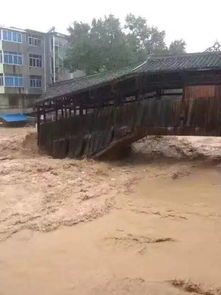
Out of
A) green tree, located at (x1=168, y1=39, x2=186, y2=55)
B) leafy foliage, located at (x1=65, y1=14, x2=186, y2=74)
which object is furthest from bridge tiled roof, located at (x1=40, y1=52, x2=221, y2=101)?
green tree, located at (x1=168, y1=39, x2=186, y2=55)

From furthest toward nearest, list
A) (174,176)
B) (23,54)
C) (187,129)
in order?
(23,54) → (187,129) → (174,176)

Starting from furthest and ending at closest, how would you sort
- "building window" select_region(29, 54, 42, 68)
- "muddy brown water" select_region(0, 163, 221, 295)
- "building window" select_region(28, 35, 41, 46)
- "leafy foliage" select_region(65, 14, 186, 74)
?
"building window" select_region(29, 54, 42, 68) < "building window" select_region(28, 35, 41, 46) < "leafy foliage" select_region(65, 14, 186, 74) < "muddy brown water" select_region(0, 163, 221, 295)

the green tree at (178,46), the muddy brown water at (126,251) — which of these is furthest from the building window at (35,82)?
the muddy brown water at (126,251)

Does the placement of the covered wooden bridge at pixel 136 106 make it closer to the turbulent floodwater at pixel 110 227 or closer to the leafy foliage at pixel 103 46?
the turbulent floodwater at pixel 110 227

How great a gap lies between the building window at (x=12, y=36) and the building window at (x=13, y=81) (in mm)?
Result: 3198

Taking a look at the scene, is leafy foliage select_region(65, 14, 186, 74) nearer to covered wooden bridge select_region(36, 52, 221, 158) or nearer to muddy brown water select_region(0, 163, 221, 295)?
covered wooden bridge select_region(36, 52, 221, 158)

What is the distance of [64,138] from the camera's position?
1923 cm

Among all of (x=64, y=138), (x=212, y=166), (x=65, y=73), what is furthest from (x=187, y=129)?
(x=65, y=73)

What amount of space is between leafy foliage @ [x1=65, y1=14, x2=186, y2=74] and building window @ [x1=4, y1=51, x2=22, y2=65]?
438cm

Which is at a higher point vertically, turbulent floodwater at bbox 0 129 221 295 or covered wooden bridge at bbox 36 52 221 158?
covered wooden bridge at bbox 36 52 221 158

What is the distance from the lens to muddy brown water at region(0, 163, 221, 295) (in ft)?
22.4

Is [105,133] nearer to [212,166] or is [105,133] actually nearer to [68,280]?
[212,166]

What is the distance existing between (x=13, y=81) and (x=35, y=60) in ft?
11.4

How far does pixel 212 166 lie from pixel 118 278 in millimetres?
9447
